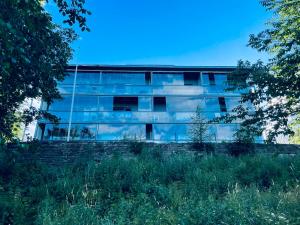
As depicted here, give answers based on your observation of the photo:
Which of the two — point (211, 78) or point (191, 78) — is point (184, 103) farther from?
point (211, 78)

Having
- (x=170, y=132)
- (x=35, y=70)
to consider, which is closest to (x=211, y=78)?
(x=170, y=132)

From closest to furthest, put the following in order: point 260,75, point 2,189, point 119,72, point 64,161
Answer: point 2,189
point 64,161
point 260,75
point 119,72

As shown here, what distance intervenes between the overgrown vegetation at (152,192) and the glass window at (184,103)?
41.5ft

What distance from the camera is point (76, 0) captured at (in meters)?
5.39

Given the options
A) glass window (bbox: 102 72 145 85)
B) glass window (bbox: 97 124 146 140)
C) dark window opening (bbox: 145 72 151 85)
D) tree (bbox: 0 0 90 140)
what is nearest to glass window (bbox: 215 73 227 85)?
dark window opening (bbox: 145 72 151 85)

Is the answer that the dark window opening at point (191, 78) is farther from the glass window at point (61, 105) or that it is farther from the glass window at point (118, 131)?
the glass window at point (61, 105)

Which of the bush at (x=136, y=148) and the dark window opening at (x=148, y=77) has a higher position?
the dark window opening at (x=148, y=77)

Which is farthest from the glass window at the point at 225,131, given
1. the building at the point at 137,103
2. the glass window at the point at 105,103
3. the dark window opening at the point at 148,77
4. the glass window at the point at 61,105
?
the glass window at the point at 61,105

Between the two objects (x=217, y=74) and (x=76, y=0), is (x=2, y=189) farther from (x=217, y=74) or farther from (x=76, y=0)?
(x=217, y=74)

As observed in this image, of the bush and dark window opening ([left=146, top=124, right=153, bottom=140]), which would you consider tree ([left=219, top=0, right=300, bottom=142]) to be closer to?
the bush

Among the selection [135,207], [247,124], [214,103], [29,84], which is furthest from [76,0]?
[214,103]

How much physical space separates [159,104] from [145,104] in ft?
4.92

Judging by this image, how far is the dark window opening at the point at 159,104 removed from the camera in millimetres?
23703

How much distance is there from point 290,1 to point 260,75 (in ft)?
11.6
